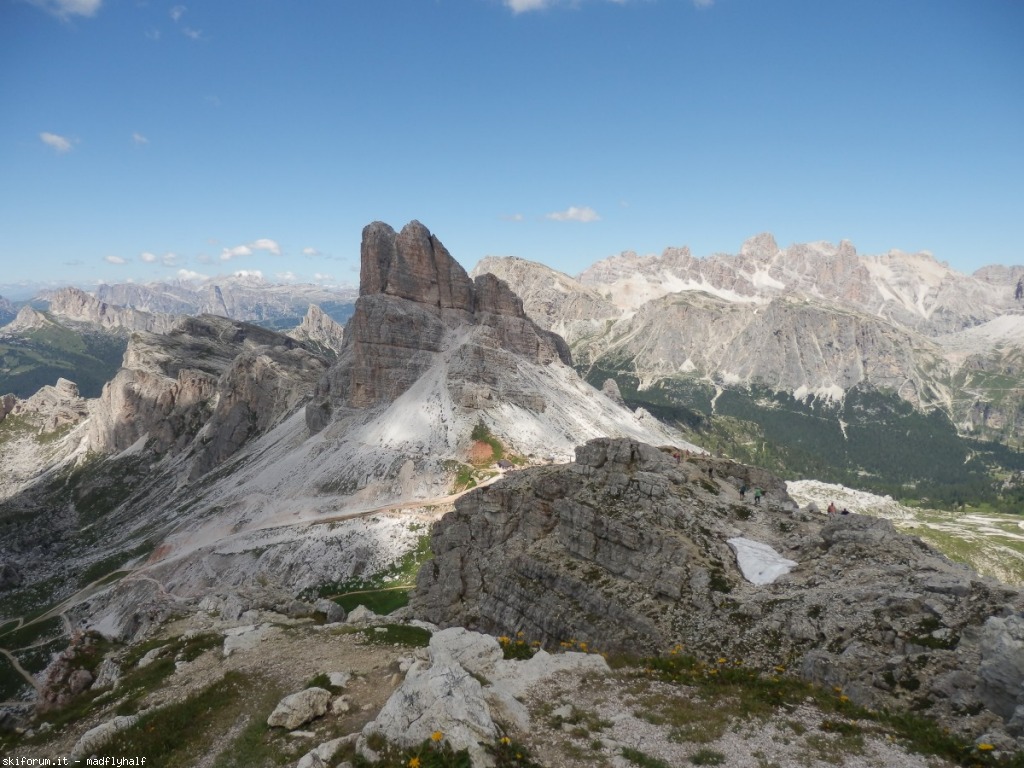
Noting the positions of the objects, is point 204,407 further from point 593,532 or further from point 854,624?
point 854,624

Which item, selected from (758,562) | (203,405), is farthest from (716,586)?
(203,405)

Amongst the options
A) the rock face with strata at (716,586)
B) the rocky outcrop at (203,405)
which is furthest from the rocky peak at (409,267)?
the rock face with strata at (716,586)

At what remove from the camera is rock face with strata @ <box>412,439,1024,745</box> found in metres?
21.8

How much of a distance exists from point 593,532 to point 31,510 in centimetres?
19654

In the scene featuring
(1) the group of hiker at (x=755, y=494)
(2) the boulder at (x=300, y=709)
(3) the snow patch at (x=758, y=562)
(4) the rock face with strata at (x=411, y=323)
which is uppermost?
(4) the rock face with strata at (x=411, y=323)

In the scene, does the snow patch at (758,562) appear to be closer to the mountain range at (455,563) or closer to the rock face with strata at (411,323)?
the mountain range at (455,563)

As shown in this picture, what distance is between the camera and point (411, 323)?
461 ft

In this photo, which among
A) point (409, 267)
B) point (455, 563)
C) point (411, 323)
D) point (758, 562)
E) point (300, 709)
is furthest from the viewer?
point (409, 267)

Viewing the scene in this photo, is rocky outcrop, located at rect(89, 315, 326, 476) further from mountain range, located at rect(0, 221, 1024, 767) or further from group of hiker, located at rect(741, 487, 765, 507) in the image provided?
Answer: group of hiker, located at rect(741, 487, 765, 507)

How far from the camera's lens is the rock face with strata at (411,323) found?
439ft

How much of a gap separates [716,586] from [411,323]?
117912mm

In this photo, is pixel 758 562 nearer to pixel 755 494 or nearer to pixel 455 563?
pixel 755 494

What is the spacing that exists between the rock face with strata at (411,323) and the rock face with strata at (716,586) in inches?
3140

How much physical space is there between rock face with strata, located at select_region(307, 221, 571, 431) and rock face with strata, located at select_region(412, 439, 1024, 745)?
79.8 metres
